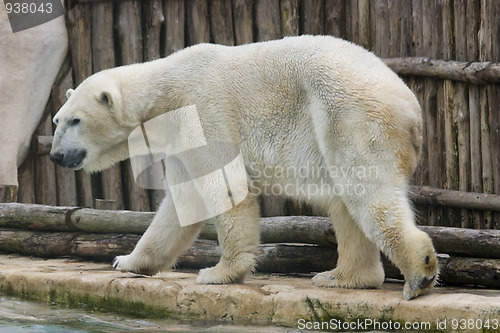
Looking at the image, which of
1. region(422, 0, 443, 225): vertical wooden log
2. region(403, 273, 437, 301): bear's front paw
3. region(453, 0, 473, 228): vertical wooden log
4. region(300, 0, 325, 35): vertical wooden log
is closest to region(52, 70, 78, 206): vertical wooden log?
region(300, 0, 325, 35): vertical wooden log

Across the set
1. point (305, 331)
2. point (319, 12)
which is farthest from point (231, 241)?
point (319, 12)

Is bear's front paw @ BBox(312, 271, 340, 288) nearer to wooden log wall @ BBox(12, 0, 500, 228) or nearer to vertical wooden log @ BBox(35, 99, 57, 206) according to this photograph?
wooden log wall @ BBox(12, 0, 500, 228)

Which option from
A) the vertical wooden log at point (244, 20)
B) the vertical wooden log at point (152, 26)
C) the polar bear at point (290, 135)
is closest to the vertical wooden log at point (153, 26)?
the vertical wooden log at point (152, 26)

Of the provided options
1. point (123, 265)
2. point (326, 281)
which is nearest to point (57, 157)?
point (123, 265)

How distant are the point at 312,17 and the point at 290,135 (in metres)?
2.19

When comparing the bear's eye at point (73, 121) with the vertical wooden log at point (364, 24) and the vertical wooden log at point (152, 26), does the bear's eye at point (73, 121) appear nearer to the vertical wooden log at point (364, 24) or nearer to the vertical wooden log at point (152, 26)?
the vertical wooden log at point (152, 26)

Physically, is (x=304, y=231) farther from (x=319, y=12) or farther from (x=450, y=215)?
(x=319, y=12)

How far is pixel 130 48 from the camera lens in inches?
272

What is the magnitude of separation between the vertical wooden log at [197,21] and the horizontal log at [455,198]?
2257mm

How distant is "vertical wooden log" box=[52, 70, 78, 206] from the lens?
7191 mm

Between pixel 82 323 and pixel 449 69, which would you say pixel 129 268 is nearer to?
pixel 82 323

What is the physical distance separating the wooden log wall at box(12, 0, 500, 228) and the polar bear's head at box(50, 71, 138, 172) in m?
2.05

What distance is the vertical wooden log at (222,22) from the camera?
652 centimetres

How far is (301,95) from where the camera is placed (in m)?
4.31
